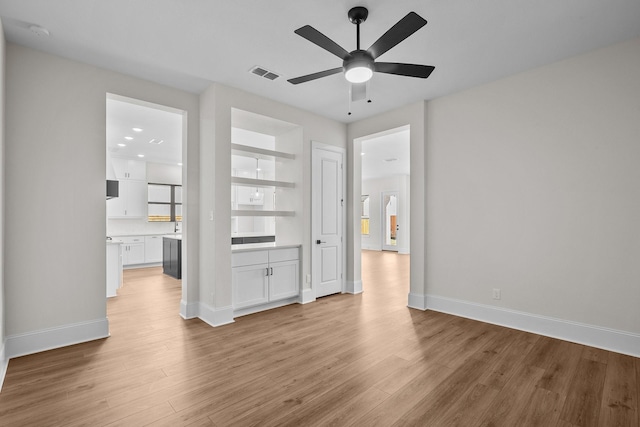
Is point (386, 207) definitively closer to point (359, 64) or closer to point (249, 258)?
point (249, 258)

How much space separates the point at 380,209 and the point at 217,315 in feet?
30.1

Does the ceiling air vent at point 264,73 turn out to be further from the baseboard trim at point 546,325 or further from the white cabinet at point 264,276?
the baseboard trim at point 546,325

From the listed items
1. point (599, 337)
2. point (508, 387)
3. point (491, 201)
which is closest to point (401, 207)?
point (491, 201)

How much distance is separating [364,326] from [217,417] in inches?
79.8

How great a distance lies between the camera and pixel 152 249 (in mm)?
7938

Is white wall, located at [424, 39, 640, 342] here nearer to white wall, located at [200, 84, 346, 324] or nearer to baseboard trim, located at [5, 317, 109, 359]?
white wall, located at [200, 84, 346, 324]

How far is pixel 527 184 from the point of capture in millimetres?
3488

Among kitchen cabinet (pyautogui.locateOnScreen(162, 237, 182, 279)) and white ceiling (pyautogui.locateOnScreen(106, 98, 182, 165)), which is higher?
white ceiling (pyautogui.locateOnScreen(106, 98, 182, 165))

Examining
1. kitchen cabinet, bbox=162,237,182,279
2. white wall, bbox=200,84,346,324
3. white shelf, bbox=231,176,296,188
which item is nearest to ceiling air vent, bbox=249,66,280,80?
white wall, bbox=200,84,346,324

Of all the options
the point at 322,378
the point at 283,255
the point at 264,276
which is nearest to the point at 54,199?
the point at 264,276

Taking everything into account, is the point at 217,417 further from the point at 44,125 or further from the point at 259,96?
the point at 259,96

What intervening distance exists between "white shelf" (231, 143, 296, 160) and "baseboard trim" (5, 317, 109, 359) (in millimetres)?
2450

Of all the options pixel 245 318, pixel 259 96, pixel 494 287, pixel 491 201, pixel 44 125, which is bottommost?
pixel 245 318

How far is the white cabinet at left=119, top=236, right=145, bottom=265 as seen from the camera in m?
7.52
